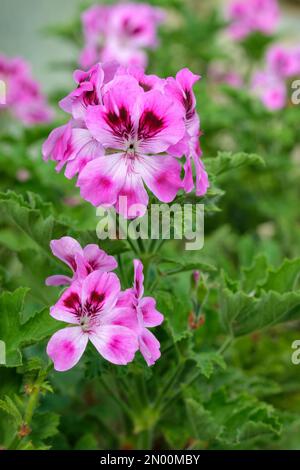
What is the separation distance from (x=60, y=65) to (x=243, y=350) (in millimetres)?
1268

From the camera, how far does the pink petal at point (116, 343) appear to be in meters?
0.89

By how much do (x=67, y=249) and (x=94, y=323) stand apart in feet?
0.31

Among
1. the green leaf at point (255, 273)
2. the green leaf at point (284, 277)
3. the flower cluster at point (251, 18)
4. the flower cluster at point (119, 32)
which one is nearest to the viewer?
the green leaf at point (284, 277)

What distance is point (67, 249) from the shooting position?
95 cm

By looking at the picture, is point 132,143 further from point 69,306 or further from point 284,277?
point 284,277

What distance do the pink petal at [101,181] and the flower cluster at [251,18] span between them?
5.75 ft

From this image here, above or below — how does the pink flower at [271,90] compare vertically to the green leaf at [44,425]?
above

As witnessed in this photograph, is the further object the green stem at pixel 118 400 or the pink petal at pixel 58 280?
the green stem at pixel 118 400
